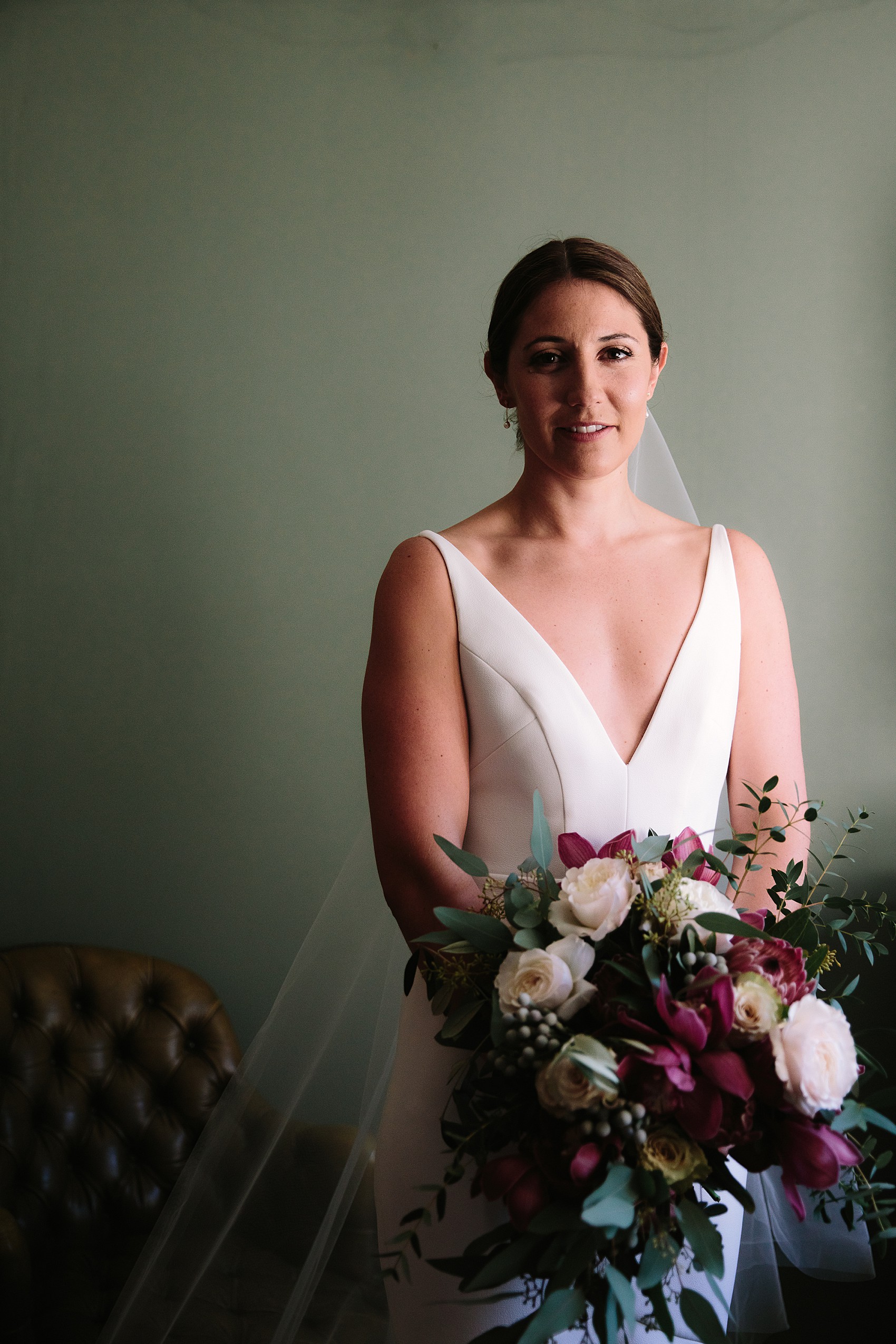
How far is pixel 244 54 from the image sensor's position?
229cm

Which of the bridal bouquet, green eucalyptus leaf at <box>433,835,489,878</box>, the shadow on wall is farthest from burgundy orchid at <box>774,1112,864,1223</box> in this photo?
the shadow on wall

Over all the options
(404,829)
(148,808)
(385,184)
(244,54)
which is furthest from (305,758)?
(244,54)

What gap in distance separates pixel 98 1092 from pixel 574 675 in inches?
56.4

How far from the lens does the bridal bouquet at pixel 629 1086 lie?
2.68ft

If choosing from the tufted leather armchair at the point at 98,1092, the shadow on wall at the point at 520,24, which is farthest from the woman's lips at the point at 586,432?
the tufted leather armchair at the point at 98,1092

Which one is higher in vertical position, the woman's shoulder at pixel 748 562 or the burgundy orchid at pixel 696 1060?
the woman's shoulder at pixel 748 562

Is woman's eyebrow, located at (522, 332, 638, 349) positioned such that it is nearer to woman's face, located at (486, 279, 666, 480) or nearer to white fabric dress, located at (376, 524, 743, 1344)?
woman's face, located at (486, 279, 666, 480)

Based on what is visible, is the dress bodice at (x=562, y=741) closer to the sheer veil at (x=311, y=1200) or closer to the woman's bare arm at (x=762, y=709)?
the woman's bare arm at (x=762, y=709)

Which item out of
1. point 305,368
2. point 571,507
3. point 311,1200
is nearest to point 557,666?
Answer: point 571,507

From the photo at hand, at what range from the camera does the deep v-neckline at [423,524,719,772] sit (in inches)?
51.6

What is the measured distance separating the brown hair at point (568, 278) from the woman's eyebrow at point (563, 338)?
51 millimetres

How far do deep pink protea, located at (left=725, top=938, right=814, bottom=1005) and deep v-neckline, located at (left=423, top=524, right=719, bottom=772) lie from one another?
1.33 ft

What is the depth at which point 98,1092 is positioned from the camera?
2.07 metres

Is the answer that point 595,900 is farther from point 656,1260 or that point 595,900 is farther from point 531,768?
point 531,768
